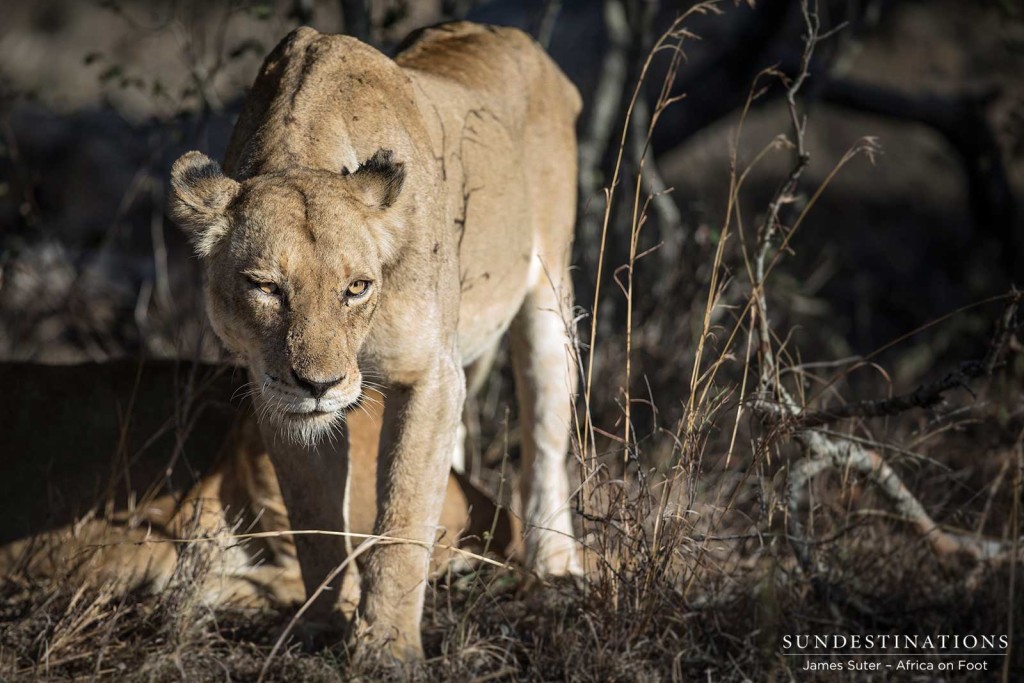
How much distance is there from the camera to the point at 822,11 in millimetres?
7973

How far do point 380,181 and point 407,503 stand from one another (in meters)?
0.89

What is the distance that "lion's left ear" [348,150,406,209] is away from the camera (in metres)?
3.04

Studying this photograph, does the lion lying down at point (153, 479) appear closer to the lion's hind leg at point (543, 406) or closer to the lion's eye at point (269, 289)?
the lion's hind leg at point (543, 406)

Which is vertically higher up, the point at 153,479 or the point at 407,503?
the point at 407,503

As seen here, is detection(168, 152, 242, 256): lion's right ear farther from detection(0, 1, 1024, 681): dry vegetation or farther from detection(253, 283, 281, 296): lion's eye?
detection(0, 1, 1024, 681): dry vegetation

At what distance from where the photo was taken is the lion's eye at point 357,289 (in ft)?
9.48

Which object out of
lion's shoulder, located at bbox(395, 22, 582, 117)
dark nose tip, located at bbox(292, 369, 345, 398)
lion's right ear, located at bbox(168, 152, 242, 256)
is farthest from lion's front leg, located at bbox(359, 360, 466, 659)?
lion's shoulder, located at bbox(395, 22, 582, 117)

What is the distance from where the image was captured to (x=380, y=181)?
304 cm

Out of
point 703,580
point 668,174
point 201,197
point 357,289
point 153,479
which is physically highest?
point 201,197

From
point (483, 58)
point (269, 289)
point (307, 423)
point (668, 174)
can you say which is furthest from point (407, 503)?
point (668, 174)

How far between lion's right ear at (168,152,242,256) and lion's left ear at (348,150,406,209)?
0.30 metres

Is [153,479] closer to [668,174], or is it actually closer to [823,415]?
[823,415]

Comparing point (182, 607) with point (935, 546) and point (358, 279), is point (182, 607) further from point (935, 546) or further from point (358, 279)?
point (935, 546)

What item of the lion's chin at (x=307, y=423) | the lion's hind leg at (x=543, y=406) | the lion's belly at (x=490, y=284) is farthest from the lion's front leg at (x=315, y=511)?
the lion's hind leg at (x=543, y=406)
